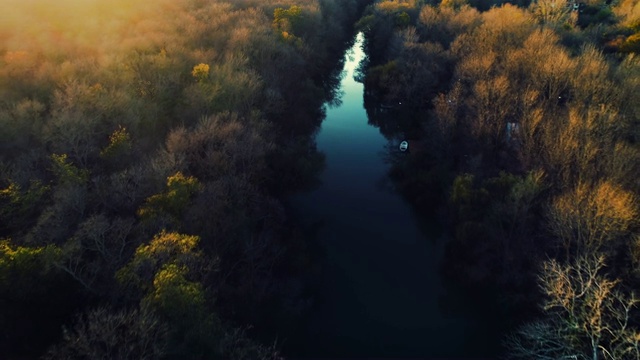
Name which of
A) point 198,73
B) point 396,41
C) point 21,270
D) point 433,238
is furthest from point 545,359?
point 396,41

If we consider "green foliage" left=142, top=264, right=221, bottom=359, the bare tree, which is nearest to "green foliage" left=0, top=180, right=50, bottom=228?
"green foliage" left=142, top=264, right=221, bottom=359

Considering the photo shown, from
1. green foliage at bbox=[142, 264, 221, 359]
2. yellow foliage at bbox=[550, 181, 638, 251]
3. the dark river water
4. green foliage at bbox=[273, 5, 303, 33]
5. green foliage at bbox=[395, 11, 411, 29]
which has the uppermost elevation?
A: green foliage at bbox=[142, 264, 221, 359]

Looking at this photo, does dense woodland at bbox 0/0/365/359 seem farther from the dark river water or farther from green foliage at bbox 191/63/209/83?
the dark river water

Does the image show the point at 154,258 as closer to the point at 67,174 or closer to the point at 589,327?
the point at 67,174

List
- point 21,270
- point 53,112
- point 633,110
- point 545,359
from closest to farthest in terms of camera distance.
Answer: point 21,270 → point 545,359 → point 53,112 → point 633,110

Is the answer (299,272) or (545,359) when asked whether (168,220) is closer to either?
(299,272)

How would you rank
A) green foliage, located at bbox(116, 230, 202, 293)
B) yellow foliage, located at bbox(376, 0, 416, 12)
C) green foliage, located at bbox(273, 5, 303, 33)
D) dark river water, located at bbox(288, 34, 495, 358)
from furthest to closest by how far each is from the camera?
yellow foliage, located at bbox(376, 0, 416, 12), green foliage, located at bbox(273, 5, 303, 33), dark river water, located at bbox(288, 34, 495, 358), green foliage, located at bbox(116, 230, 202, 293)

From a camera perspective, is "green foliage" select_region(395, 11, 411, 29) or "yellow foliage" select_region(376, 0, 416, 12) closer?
"green foliage" select_region(395, 11, 411, 29)
